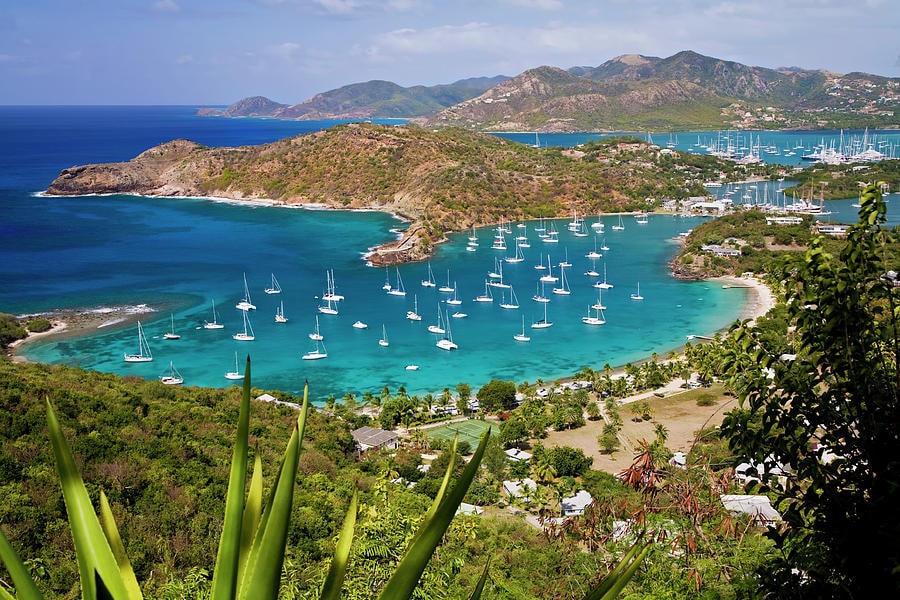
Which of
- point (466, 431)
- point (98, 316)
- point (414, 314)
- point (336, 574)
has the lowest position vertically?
point (466, 431)

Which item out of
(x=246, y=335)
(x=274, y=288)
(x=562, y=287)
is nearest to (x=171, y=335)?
(x=246, y=335)

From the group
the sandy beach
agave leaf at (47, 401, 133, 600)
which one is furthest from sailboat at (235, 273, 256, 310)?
agave leaf at (47, 401, 133, 600)

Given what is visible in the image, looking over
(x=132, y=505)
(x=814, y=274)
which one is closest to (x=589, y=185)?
(x=132, y=505)

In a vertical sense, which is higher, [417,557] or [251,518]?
[417,557]

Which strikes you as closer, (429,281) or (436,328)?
(436,328)

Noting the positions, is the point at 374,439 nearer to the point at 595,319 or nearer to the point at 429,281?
the point at 595,319

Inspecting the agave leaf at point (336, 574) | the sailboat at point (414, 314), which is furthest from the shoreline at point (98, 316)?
the agave leaf at point (336, 574)

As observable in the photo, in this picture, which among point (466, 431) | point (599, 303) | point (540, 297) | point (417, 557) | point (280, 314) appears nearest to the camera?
point (417, 557)

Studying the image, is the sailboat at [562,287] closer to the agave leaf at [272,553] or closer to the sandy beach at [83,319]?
the sandy beach at [83,319]

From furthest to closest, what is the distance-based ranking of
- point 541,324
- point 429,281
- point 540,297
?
point 429,281, point 540,297, point 541,324
